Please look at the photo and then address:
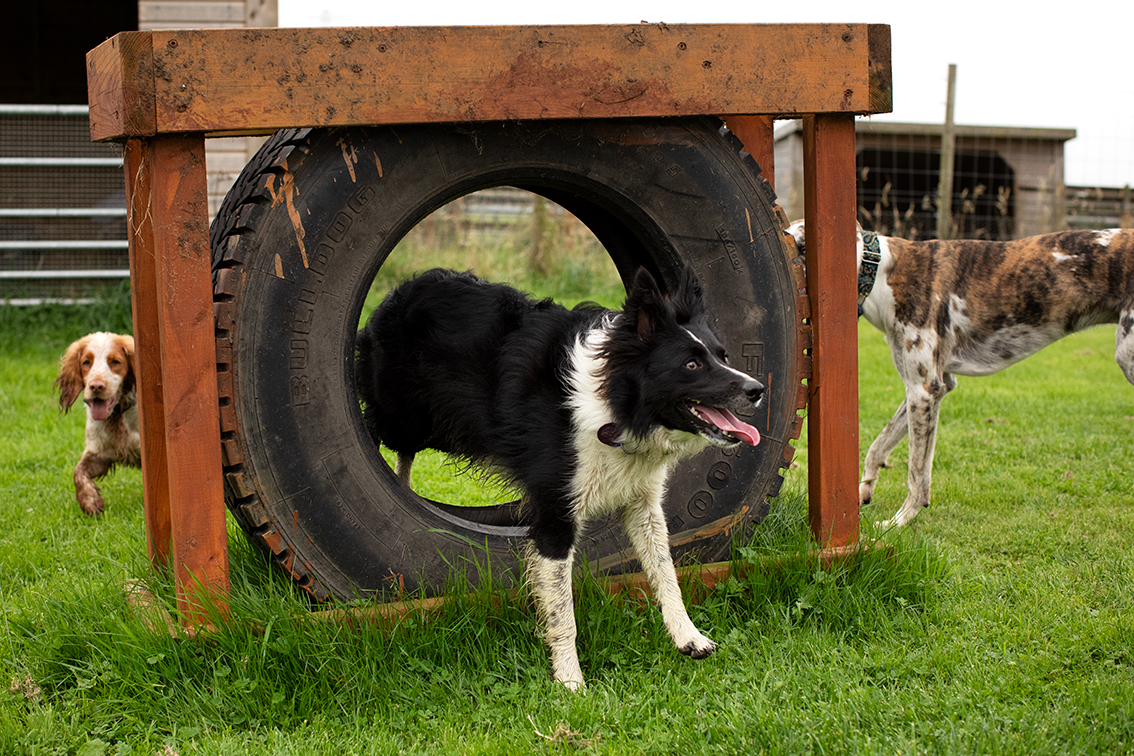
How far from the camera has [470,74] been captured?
9.72ft

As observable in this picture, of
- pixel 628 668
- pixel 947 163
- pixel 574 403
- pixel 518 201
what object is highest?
pixel 947 163

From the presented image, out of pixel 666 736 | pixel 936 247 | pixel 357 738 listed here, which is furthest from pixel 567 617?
pixel 936 247

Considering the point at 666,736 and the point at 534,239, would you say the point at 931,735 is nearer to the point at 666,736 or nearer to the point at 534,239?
the point at 666,736

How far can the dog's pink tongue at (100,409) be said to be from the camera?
16.5 ft

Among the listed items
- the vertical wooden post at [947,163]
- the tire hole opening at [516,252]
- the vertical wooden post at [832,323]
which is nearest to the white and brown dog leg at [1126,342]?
the vertical wooden post at [832,323]

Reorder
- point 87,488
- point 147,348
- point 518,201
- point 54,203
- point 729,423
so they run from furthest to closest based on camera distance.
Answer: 1. point 518,201
2. point 54,203
3. point 87,488
4. point 147,348
5. point 729,423

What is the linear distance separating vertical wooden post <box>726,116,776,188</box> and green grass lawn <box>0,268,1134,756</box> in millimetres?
1505

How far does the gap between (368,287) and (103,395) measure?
2662mm

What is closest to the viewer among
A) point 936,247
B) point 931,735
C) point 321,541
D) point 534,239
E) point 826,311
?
point 931,735

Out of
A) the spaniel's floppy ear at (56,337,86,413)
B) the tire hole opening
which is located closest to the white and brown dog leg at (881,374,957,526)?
the spaniel's floppy ear at (56,337,86,413)

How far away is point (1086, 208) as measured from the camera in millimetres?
12695

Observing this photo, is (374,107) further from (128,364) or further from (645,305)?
(128,364)

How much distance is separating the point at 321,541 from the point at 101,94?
1649 mm

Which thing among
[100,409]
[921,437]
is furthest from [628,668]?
[100,409]
